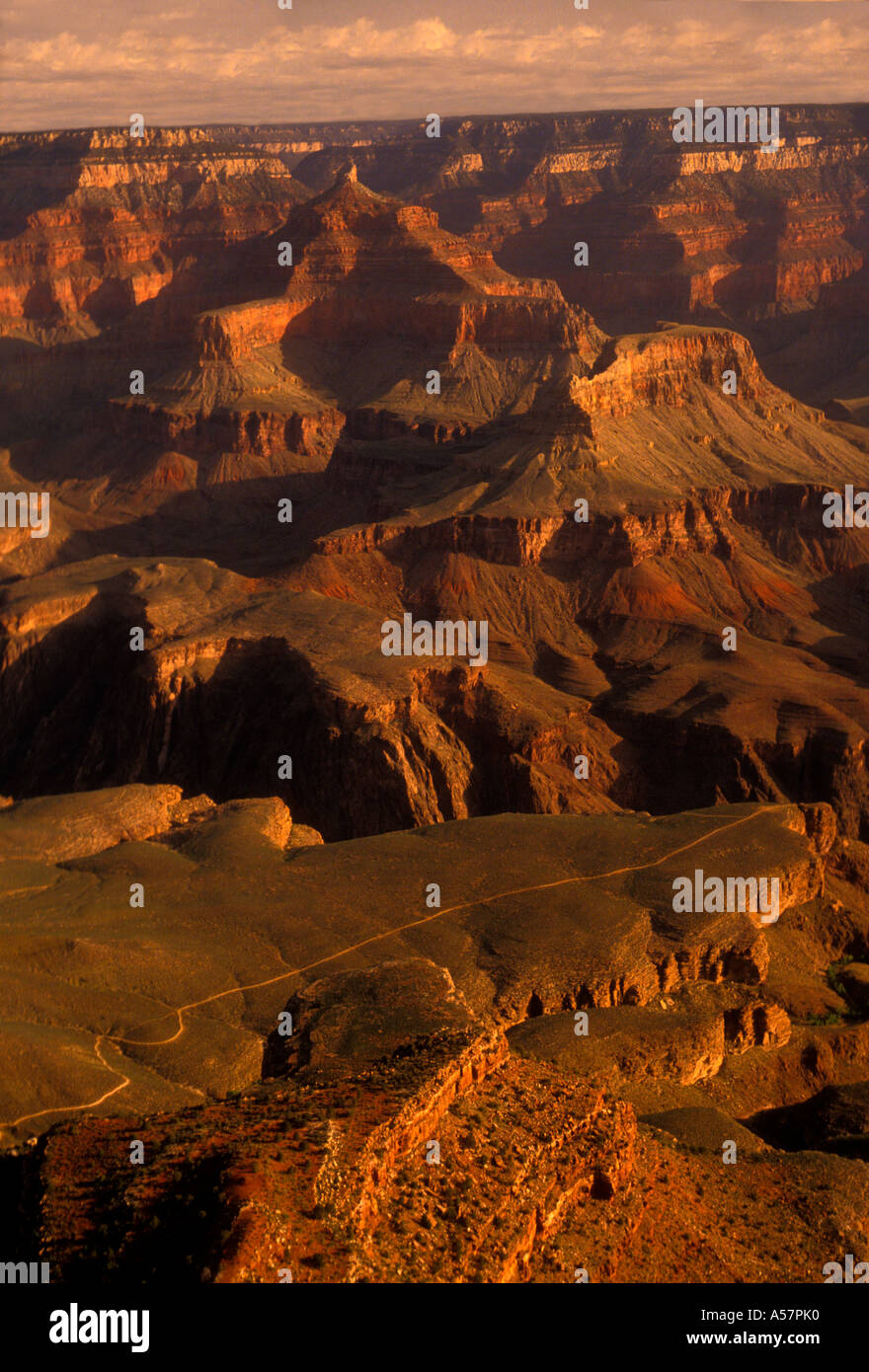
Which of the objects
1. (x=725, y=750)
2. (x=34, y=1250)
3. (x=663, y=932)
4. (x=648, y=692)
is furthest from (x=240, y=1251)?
(x=648, y=692)

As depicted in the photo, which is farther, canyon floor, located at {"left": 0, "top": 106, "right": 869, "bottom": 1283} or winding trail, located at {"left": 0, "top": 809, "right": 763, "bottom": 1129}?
winding trail, located at {"left": 0, "top": 809, "right": 763, "bottom": 1129}

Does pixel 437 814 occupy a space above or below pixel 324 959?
above

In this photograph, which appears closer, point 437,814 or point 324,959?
point 324,959

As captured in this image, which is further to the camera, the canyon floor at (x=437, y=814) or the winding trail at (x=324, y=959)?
the winding trail at (x=324, y=959)
